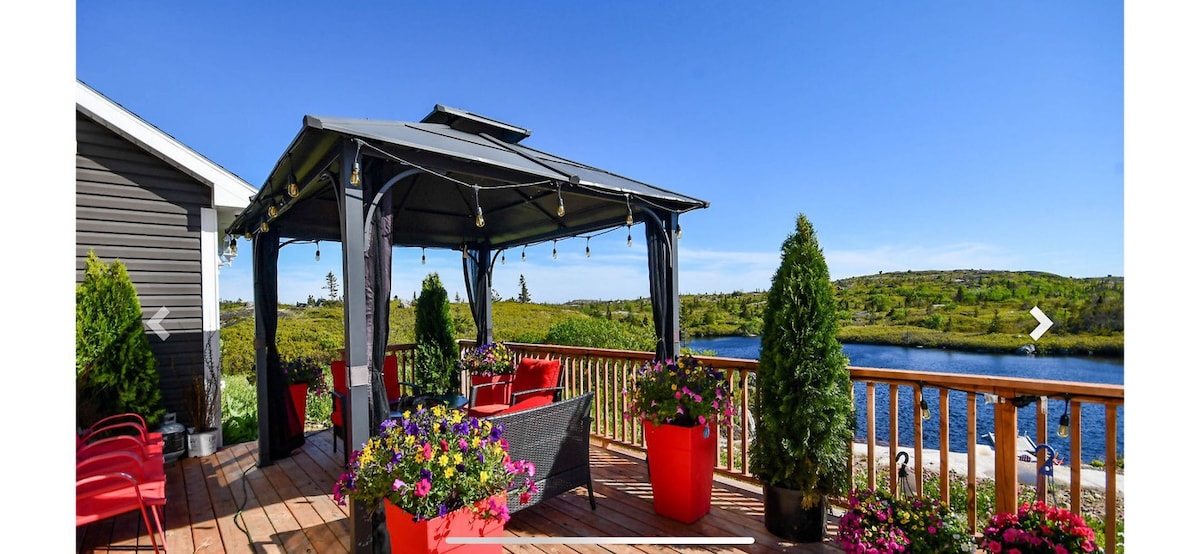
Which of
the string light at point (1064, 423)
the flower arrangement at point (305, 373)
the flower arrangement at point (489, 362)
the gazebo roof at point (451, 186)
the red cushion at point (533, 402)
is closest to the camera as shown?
the string light at point (1064, 423)

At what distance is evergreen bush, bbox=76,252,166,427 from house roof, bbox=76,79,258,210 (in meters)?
1.02

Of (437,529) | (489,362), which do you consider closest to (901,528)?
(437,529)

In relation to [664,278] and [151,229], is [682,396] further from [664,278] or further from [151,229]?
[151,229]

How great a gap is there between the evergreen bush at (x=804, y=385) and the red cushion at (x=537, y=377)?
2.04 m

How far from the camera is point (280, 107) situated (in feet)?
19.1

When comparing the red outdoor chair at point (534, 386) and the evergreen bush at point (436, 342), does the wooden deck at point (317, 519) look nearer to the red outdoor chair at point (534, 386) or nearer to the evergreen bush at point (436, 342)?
the red outdoor chair at point (534, 386)

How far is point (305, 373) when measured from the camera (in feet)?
15.4

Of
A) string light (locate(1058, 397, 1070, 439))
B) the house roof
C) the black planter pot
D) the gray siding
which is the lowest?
the black planter pot

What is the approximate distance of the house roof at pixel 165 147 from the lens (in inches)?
164

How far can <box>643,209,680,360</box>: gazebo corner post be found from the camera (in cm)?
375

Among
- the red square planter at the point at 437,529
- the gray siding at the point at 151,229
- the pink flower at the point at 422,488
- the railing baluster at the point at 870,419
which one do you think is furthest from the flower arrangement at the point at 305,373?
the railing baluster at the point at 870,419

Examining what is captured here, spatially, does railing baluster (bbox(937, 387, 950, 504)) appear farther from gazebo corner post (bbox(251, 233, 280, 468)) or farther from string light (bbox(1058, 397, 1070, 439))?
gazebo corner post (bbox(251, 233, 280, 468))

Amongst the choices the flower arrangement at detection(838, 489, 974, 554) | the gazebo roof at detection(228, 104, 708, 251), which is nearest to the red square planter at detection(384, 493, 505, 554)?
the gazebo roof at detection(228, 104, 708, 251)

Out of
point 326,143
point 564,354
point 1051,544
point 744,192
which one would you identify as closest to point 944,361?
point 744,192
